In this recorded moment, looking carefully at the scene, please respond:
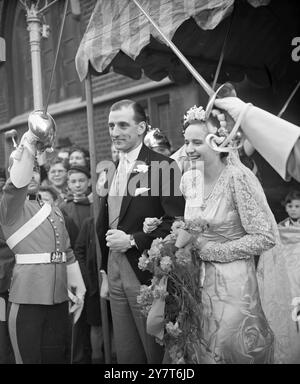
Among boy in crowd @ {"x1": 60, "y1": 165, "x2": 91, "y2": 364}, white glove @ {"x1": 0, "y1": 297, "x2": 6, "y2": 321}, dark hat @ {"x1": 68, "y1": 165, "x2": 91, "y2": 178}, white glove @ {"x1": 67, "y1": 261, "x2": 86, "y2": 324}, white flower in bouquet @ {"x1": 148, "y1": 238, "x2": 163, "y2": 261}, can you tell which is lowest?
white glove @ {"x1": 0, "y1": 297, "x2": 6, "y2": 321}

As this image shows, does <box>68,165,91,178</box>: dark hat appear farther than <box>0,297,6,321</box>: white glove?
Yes

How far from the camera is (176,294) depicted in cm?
290

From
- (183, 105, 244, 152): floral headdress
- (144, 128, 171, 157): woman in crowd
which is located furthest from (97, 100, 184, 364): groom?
(144, 128, 171, 157): woman in crowd

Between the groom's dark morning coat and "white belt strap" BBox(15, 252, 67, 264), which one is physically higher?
the groom's dark morning coat

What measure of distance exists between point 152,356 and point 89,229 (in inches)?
58.5

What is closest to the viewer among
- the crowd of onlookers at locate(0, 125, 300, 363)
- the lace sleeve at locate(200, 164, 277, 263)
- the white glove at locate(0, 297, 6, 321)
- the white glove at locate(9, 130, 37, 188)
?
the lace sleeve at locate(200, 164, 277, 263)

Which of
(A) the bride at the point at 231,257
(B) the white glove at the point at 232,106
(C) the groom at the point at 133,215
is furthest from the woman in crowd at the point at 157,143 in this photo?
(B) the white glove at the point at 232,106

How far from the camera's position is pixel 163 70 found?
561 cm

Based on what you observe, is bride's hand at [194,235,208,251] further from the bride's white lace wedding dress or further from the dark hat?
the dark hat

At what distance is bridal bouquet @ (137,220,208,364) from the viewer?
287 cm

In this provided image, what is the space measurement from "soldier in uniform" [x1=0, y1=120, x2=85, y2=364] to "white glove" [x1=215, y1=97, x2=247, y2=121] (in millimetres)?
1524

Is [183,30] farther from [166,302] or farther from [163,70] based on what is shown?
[166,302]

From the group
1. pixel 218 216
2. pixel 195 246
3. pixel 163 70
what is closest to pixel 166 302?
pixel 195 246

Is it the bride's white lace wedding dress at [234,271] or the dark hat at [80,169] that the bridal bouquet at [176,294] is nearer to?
the bride's white lace wedding dress at [234,271]
